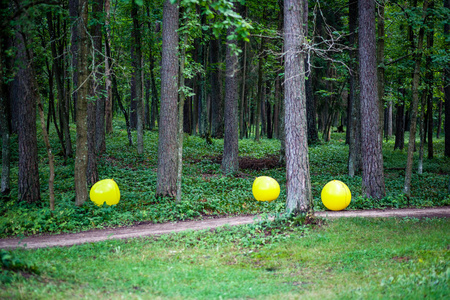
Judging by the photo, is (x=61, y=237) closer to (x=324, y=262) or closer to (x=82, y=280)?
(x=82, y=280)

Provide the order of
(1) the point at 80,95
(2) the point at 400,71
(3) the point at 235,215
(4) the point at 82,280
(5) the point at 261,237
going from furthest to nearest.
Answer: (2) the point at 400,71 < (3) the point at 235,215 < (1) the point at 80,95 < (5) the point at 261,237 < (4) the point at 82,280

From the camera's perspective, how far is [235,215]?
37.7 ft

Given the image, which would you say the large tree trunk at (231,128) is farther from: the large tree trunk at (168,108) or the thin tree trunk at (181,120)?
the thin tree trunk at (181,120)

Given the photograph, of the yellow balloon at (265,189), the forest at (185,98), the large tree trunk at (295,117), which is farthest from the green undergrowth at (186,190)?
the large tree trunk at (295,117)

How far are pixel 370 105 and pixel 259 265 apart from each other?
781 cm

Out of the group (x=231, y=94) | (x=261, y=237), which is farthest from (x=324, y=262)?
(x=231, y=94)

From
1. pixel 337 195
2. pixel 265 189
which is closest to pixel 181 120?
pixel 265 189

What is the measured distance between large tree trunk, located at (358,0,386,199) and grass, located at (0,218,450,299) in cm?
266

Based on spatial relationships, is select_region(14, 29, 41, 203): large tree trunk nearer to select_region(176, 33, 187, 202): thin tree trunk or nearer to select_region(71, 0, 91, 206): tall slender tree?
select_region(71, 0, 91, 206): tall slender tree

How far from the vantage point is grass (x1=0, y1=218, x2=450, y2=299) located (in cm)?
521

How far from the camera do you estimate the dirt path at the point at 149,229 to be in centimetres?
860

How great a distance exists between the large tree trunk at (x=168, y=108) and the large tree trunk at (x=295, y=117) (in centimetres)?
427

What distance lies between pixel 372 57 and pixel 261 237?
7720 mm

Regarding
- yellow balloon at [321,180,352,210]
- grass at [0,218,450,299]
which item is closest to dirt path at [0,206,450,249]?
yellow balloon at [321,180,352,210]
